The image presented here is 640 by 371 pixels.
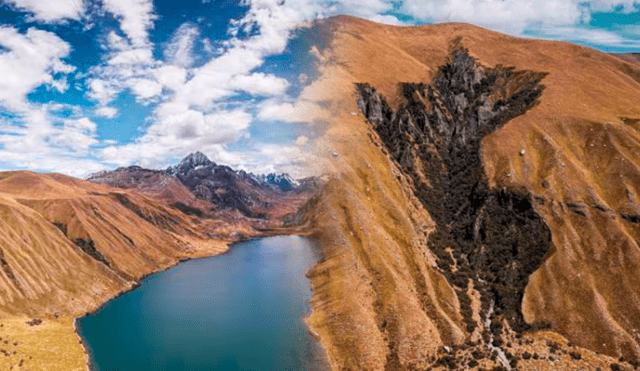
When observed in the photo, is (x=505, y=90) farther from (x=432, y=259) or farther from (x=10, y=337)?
(x=10, y=337)

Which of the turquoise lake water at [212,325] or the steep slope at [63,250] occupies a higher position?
the steep slope at [63,250]

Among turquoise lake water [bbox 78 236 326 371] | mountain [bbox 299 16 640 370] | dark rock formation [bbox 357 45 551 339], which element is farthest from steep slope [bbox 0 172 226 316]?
dark rock formation [bbox 357 45 551 339]

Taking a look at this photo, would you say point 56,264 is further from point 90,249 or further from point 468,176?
point 468,176

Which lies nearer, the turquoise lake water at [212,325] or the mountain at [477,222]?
the turquoise lake water at [212,325]

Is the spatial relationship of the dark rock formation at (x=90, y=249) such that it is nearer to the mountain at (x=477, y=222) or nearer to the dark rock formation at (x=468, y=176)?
the mountain at (x=477, y=222)

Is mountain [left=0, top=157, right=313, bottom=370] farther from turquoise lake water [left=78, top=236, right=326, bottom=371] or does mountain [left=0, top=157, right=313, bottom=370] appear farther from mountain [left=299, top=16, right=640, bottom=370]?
mountain [left=299, top=16, right=640, bottom=370]

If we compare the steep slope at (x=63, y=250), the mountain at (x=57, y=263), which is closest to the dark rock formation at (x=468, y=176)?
the mountain at (x=57, y=263)

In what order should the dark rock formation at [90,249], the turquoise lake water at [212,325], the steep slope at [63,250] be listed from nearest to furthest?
the turquoise lake water at [212,325] → the steep slope at [63,250] → the dark rock formation at [90,249]
